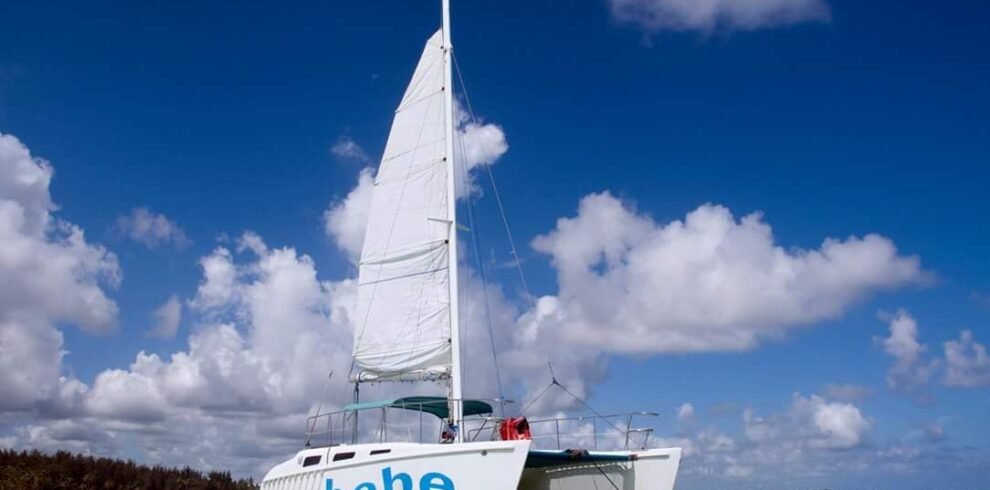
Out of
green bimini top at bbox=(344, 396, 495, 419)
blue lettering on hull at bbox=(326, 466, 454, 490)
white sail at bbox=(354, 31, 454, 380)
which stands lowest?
blue lettering on hull at bbox=(326, 466, 454, 490)

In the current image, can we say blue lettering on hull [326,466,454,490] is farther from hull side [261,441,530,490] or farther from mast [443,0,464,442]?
mast [443,0,464,442]

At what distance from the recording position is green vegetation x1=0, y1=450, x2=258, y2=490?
27234 millimetres

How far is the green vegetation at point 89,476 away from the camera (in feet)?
89.4

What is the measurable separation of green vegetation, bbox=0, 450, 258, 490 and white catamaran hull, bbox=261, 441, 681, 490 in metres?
13.7

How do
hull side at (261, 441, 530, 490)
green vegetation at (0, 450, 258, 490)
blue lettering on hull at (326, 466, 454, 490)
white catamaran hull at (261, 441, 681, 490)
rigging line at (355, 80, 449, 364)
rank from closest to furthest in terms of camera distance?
hull side at (261, 441, 530, 490)
white catamaran hull at (261, 441, 681, 490)
blue lettering on hull at (326, 466, 454, 490)
rigging line at (355, 80, 449, 364)
green vegetation at (0, 450, 258, 490)

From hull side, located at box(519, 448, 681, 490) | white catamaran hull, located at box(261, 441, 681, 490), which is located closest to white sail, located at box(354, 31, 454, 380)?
white catamaran hull, located at box(261, 441, 681, 490)

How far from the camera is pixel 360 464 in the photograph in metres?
15.3

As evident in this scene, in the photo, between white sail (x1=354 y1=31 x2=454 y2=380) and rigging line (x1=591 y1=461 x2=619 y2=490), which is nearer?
rigging line (x1=591 y1=461 x2=619 y2=490)

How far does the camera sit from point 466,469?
13.9 meters

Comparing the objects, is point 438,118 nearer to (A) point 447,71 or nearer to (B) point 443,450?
(A) point 447,71

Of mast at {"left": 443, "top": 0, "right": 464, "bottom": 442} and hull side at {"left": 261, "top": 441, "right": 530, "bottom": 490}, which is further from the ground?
mast at {"left": 443, "top": 0, "right": 464, "bottom": 442}

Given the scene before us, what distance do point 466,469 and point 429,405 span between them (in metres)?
4.89

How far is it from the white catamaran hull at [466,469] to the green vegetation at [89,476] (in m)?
13.7

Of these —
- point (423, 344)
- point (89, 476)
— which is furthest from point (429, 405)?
point (89, 476)
